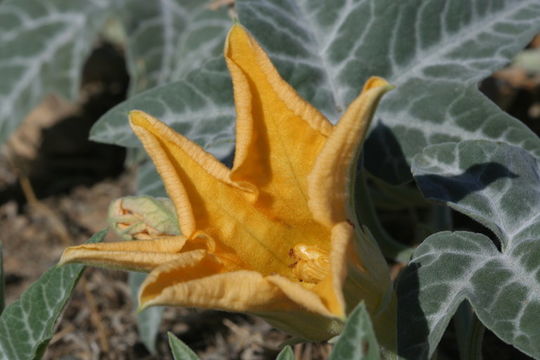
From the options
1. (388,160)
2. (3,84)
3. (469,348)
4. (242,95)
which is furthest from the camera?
(3,84)

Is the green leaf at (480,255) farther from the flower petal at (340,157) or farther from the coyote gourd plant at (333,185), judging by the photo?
the flower petal at (340,157)

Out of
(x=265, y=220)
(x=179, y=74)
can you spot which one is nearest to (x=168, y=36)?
(x=179, y=74)

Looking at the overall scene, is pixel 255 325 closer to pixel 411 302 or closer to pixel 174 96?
pixel 174 96

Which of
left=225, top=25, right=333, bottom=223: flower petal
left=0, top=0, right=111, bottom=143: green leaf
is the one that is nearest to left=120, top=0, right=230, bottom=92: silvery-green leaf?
left=0, top=0, right=111, bottom=143: green leaf

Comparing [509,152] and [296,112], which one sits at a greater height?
[296,112]

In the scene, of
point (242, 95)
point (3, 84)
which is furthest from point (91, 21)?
point (242, 95)

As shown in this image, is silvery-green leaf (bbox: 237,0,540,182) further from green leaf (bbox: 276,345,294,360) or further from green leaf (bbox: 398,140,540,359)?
green leaf (bbox: 276,345,294,360)
